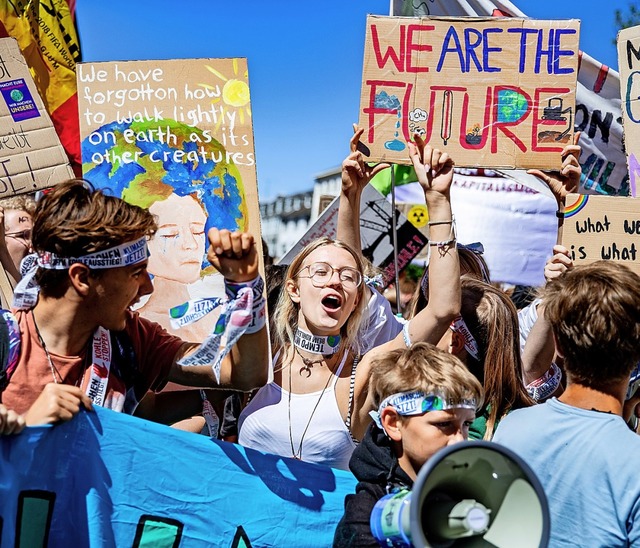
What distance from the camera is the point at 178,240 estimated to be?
335cm

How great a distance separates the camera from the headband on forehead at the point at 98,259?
2.42 metres

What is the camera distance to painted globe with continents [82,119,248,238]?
11.0 feet

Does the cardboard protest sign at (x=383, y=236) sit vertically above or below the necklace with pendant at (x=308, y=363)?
below

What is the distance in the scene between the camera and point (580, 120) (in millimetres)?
4855

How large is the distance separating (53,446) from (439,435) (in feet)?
3.53

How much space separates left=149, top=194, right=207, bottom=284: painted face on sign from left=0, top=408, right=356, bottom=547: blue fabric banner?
943 mm

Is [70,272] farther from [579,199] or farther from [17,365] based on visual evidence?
[579,199]

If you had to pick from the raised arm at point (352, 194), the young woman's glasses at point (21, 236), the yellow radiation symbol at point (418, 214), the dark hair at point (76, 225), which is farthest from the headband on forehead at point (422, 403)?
the yellow radiation symbol at point (418, 214)

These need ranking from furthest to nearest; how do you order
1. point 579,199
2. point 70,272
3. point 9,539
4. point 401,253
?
point 401,253
point 579,199
point 70,272
point 9,539

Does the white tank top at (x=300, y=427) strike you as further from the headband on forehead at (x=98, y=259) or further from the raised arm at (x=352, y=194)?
the headband on forehead at (x=98, y=259)

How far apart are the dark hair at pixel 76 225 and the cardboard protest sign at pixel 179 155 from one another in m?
0.84

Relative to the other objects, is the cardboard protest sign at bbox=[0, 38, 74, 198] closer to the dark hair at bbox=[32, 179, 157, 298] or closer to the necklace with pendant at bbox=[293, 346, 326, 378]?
the dark hair at bbox=[32, 179, 157, 298]

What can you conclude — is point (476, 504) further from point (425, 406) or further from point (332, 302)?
point (332, 302)

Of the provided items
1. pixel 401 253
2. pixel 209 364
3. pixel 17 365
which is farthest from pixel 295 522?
pixel 401 253
